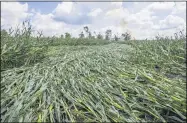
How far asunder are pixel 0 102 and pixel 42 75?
0.76 metres

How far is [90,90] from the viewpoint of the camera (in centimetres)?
298

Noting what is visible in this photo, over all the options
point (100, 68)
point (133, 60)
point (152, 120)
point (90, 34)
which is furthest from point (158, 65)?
point (90, 34)

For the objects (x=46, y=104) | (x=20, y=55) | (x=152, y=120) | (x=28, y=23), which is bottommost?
(x=152, y=120)

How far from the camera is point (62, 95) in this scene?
2922mm

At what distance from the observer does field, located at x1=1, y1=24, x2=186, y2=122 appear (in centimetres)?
262

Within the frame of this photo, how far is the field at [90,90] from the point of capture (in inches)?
103

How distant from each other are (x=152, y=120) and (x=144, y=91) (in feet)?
1.21

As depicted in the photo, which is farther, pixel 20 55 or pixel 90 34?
pixel 90 34

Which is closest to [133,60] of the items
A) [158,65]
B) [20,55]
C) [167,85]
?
[158,65]

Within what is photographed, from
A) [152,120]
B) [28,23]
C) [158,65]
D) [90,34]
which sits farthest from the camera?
[90,34]

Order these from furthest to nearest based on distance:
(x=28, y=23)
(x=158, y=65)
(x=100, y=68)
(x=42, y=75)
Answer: (x=28, y=23) → (x=158, y=65) → (x=100, y=68) → (x=42, y=75)

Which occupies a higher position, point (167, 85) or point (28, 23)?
point (28, 23)

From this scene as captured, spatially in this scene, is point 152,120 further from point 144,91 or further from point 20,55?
point 20,55

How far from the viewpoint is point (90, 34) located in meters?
14.5
